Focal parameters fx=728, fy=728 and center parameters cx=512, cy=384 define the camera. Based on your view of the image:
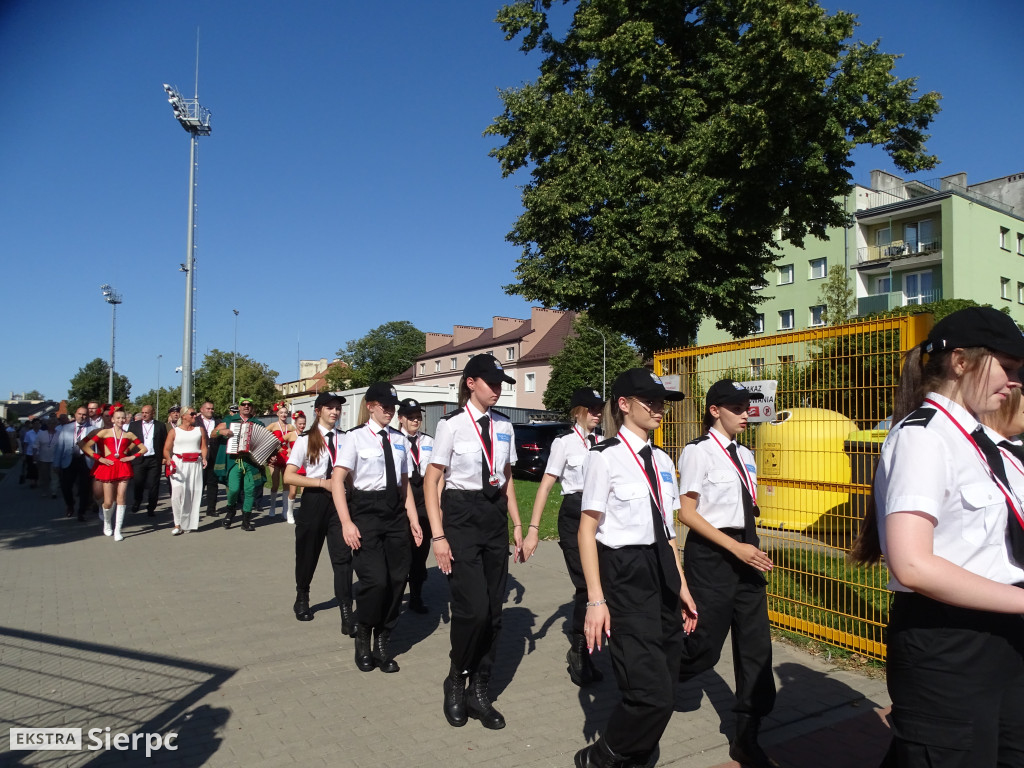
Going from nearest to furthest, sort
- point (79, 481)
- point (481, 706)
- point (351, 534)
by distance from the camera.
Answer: point (481, 706), point (351, 534), point (79, 481)

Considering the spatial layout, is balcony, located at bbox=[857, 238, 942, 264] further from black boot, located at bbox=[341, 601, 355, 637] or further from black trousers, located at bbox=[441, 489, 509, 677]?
black trousers, located at bbox=[441, 489, 509, 677]

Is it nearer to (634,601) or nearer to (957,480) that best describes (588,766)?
(634,601)

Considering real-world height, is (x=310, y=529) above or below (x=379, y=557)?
below

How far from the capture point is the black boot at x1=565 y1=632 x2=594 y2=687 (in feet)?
16.8

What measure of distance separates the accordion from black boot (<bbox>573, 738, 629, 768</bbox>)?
32.8 ft

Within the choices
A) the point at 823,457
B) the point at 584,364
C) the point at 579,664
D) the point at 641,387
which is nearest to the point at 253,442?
the point at 579,664

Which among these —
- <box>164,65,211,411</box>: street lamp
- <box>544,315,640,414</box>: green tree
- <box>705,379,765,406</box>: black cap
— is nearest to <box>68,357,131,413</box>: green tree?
<box>544,315,640,414</box>: green tree

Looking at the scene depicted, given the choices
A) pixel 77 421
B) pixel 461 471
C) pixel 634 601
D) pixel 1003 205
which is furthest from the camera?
pixel 1003 205

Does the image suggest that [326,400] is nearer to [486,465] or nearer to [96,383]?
[486,465]

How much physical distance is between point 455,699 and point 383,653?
116 cm

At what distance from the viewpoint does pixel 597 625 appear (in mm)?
3287

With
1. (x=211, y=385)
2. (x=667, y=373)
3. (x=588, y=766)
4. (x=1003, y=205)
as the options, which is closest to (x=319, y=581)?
(x=667, y=373)

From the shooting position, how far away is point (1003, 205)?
144ft

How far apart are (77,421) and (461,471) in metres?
12.9
